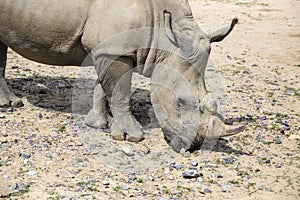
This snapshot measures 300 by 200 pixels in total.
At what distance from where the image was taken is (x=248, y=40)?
552 inches

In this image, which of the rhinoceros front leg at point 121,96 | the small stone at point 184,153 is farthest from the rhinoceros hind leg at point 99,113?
the small stone at point 184,153

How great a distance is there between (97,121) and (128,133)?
Result: 2.19 feet

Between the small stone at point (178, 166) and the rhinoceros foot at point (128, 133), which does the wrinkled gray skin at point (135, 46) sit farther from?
the small stone at point (178, 166)

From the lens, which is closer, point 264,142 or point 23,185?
point 23,185

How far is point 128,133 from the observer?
6969mm

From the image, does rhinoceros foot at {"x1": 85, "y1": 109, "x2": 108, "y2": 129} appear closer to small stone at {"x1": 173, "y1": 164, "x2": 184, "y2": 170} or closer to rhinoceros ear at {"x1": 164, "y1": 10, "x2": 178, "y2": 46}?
small stone at {"x1": 173, "y1": 164, "x2": 184, "y2": 170}

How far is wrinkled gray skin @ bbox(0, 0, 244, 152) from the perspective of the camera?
6258 millimetres

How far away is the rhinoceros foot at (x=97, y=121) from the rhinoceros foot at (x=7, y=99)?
1.29m

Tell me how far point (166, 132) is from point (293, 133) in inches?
→ 93.0

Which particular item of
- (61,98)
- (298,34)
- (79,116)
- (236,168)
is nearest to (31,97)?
(61,98)

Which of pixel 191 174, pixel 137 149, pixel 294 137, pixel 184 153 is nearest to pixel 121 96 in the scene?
pixel 137 149

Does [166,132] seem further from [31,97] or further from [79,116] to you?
[31,97]

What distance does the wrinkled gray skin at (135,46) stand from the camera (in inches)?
246

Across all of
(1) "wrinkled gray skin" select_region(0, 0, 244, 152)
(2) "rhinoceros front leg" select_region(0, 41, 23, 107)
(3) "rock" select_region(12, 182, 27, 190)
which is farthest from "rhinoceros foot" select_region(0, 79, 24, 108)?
(3) "rock" select_region(12, 182, 27, 190)
